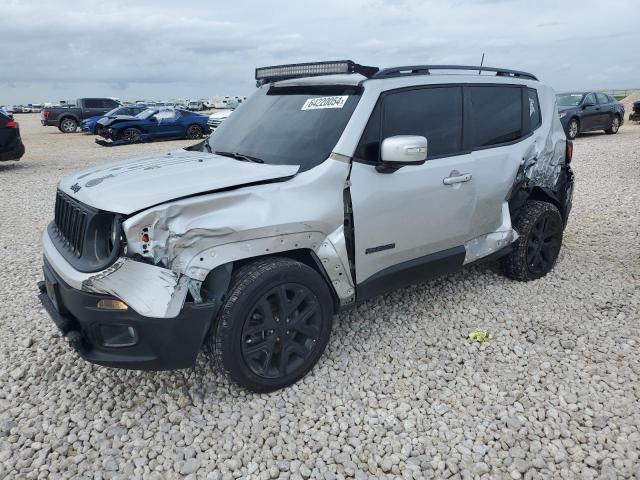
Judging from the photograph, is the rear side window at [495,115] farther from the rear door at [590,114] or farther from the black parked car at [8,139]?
the rear door at [590,114]

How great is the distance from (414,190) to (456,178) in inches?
17.3

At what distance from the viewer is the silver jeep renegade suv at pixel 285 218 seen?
8.43 feet

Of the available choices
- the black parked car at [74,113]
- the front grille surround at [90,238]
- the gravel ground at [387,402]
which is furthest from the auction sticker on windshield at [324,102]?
the black parked car at [74,113]

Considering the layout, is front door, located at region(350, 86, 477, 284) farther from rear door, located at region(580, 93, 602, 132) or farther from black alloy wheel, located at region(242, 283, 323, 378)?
rear door, located at region(580, 93, 602, 132)

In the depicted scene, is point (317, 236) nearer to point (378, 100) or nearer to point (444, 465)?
point (378, 100)

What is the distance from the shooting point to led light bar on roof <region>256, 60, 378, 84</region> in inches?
130

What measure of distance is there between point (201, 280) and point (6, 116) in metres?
11.3

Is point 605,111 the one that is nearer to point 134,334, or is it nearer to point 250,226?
point 250,226

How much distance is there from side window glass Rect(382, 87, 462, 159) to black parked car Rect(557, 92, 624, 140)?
12902 mm

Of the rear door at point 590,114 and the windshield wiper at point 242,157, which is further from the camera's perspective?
the rear door at point 590,114

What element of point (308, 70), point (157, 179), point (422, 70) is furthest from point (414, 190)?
point (157, 179)

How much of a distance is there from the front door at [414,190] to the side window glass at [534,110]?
3.31 feet

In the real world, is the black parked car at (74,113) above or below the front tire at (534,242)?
above

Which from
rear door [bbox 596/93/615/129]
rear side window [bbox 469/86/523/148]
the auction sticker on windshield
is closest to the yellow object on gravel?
rear side window [bbox 469/86/523/148]
